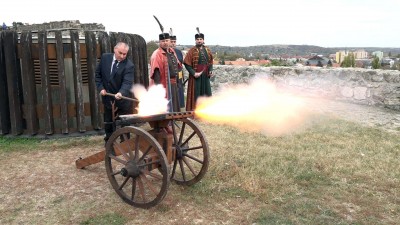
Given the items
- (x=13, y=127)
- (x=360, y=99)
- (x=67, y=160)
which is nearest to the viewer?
(x=67, y=160)

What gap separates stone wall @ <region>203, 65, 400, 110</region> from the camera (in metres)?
9.15

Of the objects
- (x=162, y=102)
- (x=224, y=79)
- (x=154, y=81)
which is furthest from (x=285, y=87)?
(x=162, y=102)

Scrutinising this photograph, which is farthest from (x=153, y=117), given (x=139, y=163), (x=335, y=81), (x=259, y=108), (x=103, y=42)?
(x=335, y=81)

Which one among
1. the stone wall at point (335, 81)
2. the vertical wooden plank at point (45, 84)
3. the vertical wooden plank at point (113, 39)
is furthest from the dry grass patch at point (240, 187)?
the stone wall at point (335, 81)

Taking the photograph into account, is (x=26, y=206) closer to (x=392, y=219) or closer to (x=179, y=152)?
(x=179, y=152)

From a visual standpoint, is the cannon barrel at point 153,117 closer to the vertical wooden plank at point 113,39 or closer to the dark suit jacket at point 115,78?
the dark suit jacket at point 115,78

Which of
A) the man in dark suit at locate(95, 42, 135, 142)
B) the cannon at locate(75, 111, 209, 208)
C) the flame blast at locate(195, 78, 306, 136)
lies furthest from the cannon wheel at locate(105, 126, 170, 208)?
the flame blast at locate(195, 78, 306, 136)

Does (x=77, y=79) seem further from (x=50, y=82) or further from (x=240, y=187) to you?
(x=240, y=187)

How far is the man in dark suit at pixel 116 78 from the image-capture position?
5094mm

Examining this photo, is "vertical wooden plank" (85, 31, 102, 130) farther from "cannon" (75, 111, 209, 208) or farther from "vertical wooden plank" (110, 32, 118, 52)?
"cannon" (75, 111, 209, 208)

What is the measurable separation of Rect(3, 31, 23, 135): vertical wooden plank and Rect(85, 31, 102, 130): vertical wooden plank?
1.21 metres

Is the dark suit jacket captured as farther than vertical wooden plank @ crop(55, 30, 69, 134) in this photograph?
No

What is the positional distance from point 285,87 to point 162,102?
6837 millimetres

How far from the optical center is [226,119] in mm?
8492
